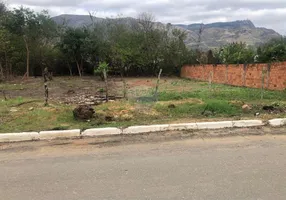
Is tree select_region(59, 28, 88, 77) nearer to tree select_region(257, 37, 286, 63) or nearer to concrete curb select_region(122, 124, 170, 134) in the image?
tree select_region(257, 37, 286, 63)

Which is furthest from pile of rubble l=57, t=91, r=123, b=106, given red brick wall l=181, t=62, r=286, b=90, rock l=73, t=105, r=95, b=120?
red brick wall l=181, t=62, r=286, b=90

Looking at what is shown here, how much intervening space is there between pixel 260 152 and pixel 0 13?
32649 mm

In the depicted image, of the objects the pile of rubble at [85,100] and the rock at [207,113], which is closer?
the rock at [207,113]

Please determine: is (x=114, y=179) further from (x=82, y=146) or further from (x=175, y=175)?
(x=82, y=146)

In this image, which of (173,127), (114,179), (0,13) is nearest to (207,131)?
(173,127)

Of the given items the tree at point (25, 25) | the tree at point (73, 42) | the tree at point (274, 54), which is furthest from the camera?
the tree at point (73, 42)

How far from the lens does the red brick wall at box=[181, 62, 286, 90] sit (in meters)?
13.4

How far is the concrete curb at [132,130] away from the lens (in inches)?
221

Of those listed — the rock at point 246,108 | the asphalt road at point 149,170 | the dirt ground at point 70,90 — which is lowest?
the dirt ground at point 70,90

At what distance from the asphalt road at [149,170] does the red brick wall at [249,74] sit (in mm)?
9111

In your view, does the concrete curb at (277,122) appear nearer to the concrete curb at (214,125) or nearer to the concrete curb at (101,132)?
the concrete curb at (214,125)

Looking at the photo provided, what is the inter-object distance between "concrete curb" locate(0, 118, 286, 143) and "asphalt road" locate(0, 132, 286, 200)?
436mm

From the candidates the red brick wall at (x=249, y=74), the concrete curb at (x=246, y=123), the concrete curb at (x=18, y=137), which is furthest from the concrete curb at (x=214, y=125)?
the red brick wall at (x=249, y=74)

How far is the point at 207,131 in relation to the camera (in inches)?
231
